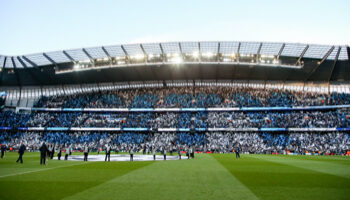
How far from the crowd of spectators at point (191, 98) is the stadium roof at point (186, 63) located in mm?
3663

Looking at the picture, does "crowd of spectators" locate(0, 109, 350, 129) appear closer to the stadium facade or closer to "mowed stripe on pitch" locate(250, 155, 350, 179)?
the stadium facade

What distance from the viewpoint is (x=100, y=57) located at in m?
48.1

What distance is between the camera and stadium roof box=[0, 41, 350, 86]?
143ft

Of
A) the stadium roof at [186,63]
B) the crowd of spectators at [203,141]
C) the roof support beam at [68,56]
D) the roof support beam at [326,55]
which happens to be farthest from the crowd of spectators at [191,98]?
the roof support beam at [68,56]

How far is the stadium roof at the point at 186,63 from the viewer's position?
4366 centimetres

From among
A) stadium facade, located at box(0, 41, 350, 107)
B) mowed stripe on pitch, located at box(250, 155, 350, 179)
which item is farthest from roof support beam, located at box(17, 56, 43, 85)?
mowed stripe on pitch, located at box(250, 155, 350, 179)

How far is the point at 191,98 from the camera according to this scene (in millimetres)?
58531

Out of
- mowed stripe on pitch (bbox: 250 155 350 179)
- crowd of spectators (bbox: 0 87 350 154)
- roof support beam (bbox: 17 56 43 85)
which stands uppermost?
roof support beam (bbox: 17 56 43 85)

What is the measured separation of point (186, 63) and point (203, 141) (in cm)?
1598

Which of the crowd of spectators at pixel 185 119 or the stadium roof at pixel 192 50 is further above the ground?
the stadium roof at pixel 192 50

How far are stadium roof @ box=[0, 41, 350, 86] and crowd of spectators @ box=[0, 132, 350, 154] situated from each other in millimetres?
13847

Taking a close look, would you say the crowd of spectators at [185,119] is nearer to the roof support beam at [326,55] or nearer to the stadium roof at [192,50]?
the roof support beam at [326,55]

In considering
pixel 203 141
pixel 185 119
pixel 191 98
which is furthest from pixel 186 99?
pixel 203 141

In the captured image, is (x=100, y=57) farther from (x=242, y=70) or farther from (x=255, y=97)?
(x=255, y=97)
